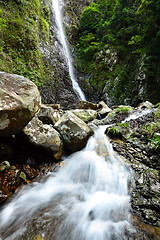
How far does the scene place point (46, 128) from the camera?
354 centimetres

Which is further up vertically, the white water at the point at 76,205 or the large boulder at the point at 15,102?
the large boulder at the point at 15,102

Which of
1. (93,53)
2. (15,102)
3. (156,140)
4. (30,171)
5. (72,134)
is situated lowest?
(156,140)

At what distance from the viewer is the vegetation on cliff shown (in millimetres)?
9079

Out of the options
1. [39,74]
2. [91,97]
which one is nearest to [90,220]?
[39,74]

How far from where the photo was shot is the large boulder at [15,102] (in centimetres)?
222

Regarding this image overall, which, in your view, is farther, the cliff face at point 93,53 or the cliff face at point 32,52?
the cliff face at point 93,53

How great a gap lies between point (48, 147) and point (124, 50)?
47.2 ft

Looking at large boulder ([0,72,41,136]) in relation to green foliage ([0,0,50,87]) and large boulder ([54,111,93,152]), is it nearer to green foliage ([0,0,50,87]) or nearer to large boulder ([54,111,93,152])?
large boulder ([54,111,93,152])

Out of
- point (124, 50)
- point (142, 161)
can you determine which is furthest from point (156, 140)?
point (124, 50)

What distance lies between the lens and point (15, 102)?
7.66 feet

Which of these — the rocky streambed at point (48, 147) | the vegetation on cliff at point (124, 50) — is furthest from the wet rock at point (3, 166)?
the vegetation on cliff at point (124, 50)

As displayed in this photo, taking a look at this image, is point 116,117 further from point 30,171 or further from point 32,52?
point 32,52

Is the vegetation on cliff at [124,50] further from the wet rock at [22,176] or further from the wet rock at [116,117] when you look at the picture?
the wet rock at [22,176]

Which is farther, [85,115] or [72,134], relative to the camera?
[85,115]
